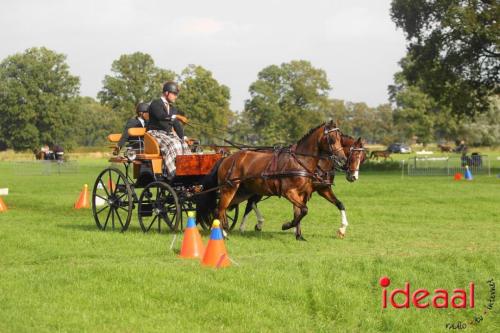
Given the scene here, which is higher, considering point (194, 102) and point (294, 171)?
point (194, 102)

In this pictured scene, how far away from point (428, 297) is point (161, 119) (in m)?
7.01

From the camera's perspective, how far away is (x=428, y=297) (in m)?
9.71

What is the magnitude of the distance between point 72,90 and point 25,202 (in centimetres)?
8055

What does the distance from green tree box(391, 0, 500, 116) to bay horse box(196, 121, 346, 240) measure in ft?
90.1

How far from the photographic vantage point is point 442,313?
9.38m

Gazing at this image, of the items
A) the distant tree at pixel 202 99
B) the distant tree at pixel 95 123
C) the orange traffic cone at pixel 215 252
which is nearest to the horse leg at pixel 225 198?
the orange traffic cone at pixel 215 252

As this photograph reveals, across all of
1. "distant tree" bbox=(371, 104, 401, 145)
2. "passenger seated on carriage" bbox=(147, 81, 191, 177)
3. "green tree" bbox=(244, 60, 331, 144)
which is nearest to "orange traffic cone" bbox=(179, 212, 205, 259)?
"passenger seated on carriage" bbox=(147, 81, 191, 177)

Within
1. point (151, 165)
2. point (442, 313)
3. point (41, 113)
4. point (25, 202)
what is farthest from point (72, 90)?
point (442, 313)

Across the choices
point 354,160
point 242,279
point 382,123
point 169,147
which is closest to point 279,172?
point 354,160

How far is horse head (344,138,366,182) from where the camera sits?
13.4m

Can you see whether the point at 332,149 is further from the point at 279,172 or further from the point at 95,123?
the point at 95,123

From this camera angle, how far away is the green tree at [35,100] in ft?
311

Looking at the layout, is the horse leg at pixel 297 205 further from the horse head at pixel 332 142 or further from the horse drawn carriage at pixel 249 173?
the horse head at pixel 332 142

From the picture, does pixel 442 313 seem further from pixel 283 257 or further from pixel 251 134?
pixel 251 134
